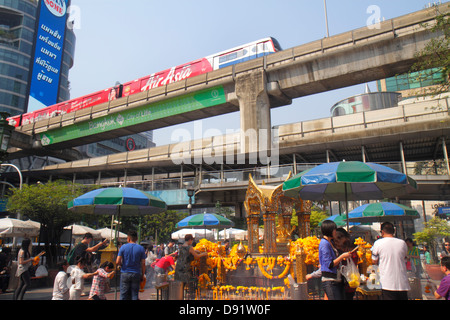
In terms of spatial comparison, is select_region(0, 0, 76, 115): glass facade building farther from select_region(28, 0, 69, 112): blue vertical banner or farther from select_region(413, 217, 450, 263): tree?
select_region(413, 217, 450, 263): tree

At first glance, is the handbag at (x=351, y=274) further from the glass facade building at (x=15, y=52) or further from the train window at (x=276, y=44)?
the glass facade building at (x=15, y=52)

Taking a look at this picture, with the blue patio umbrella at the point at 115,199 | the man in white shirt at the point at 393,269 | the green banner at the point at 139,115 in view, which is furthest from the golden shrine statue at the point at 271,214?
the green banner at the point at 139,115

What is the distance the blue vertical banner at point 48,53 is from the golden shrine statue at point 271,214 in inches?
2237

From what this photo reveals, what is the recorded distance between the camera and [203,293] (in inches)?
318

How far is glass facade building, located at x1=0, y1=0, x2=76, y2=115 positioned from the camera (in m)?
69.8

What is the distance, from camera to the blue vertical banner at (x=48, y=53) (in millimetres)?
54688

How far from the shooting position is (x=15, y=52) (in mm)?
72125

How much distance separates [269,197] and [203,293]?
11.1 feet

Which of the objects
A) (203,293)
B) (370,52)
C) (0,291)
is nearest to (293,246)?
(203,293)

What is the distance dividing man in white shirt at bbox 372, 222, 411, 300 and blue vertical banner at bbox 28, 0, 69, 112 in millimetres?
62000

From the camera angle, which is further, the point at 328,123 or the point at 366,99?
the point at 366,99

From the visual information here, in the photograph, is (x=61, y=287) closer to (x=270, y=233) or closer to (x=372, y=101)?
(x=270, y=233)

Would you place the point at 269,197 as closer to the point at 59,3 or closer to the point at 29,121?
the point at 29,121

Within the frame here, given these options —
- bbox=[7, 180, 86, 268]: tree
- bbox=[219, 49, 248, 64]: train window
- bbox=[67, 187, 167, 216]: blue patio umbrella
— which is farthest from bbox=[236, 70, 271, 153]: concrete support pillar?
bbox=[67, 187, 167, 216]: blue patio umbrella
